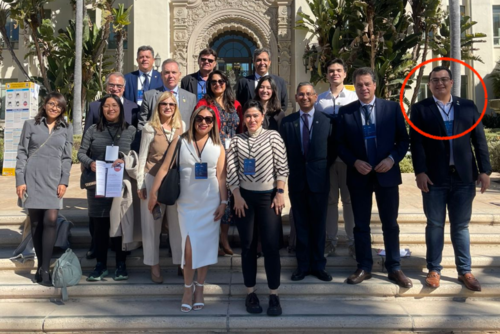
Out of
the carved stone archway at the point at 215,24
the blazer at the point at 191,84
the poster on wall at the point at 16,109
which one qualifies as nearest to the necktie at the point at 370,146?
the blazer at the point at 191,84

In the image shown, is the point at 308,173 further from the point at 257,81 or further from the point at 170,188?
the point at 257,81

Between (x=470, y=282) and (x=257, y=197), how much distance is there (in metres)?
2.54

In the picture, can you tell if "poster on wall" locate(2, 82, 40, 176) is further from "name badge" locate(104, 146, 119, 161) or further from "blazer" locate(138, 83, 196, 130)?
"name badge" locate(104, 146, 119, 161)

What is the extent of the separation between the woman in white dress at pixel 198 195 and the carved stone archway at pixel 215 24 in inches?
615

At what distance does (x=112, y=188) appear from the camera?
448cm

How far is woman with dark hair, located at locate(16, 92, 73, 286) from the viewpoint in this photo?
456 centimetres

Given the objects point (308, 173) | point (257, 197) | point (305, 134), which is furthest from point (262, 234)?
point (305, 134)

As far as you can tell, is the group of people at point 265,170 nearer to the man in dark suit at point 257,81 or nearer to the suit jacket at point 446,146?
the suit jacket at point 446,146

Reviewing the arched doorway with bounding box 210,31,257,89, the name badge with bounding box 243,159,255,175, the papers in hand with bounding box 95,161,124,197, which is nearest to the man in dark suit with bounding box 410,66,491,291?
the name badge with bounding box 243,159,255,175

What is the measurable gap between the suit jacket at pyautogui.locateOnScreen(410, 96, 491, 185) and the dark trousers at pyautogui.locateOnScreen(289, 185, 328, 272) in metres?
1.17

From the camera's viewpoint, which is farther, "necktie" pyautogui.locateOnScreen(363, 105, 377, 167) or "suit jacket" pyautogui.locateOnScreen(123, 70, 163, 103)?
"suit jacket" pyautogui.locateOnScreen(123, 70, 163, 103)

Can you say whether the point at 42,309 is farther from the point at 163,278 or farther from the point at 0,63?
the point at 0,63

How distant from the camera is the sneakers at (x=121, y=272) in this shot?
4.66 meters

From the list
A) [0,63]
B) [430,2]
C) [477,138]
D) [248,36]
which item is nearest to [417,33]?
[430,2]
